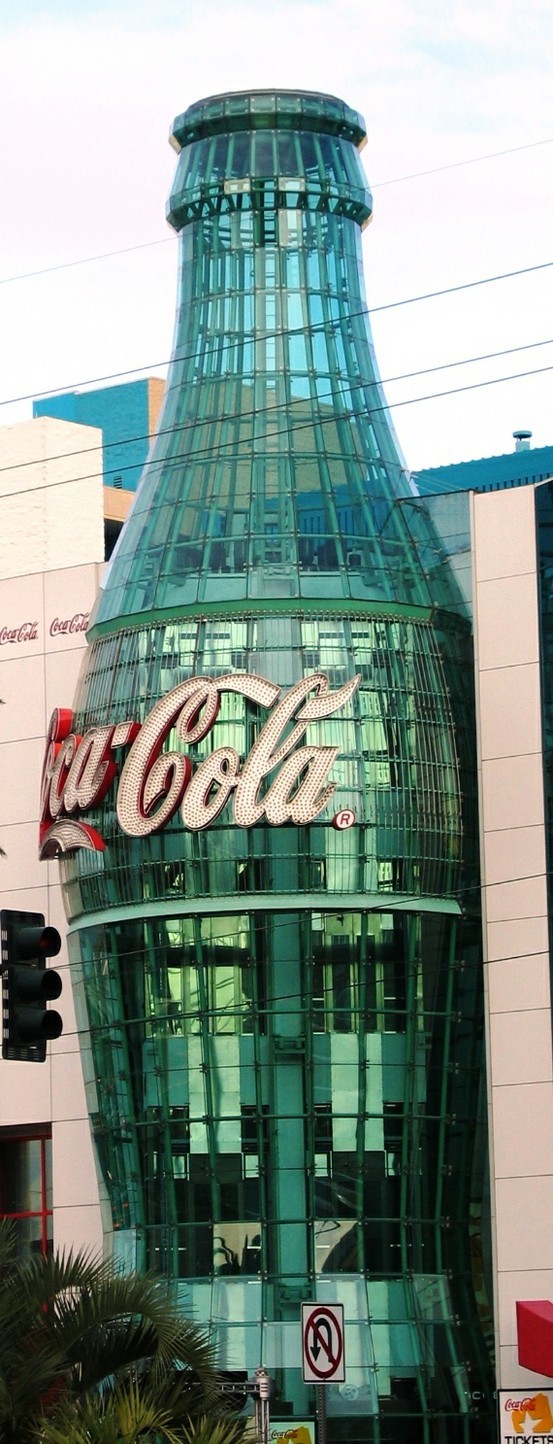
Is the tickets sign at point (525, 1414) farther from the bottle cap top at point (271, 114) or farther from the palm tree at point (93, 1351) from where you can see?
the bottle cap top at point (271, 114)

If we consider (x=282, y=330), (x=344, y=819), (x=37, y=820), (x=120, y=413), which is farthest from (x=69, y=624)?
(x=120, y=413)

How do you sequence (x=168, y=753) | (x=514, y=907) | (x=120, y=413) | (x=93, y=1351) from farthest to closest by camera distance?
(x=120, y=413) → (x=514, y=907) → (x=168, y=753) → (x=93, y=1351)

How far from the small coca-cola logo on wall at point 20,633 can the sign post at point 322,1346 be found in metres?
27.0

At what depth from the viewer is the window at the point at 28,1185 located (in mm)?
52031

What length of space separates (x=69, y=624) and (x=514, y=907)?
11.7 m

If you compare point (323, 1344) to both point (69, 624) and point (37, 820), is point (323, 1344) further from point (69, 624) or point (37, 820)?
point (69, 624)

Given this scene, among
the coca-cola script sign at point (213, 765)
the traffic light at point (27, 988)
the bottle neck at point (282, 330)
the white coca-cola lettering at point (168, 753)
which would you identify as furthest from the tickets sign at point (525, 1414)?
the traffic light at point (27, 988)

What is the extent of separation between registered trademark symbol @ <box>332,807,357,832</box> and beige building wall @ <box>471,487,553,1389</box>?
2636 mm

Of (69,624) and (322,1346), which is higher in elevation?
(69,624)

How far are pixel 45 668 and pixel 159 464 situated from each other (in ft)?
19.6

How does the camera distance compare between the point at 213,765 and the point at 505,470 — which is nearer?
the point at 213,765

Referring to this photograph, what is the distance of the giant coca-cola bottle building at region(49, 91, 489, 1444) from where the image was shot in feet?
147

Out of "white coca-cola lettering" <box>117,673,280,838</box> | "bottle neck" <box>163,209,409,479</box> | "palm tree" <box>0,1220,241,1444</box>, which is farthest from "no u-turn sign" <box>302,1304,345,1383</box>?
"bottle neck" <box>163,209,409,479</box>

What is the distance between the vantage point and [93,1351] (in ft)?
90.9
